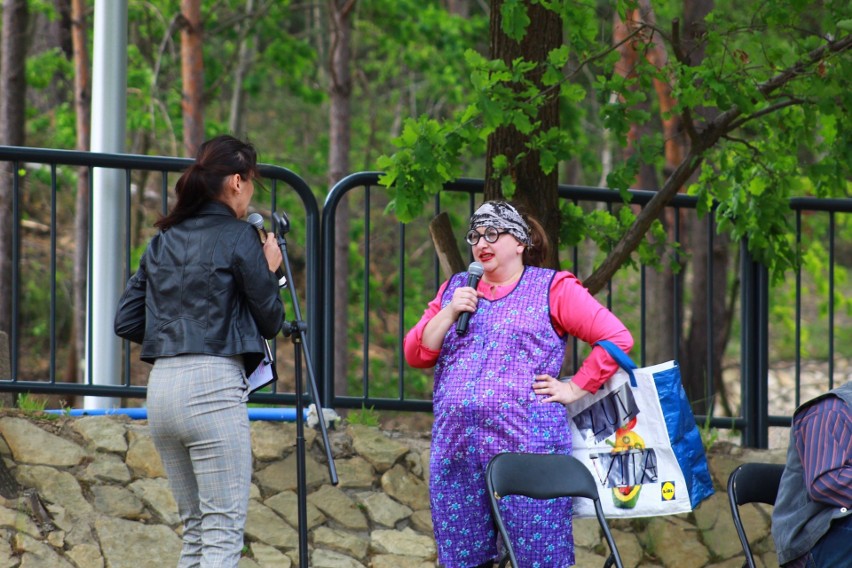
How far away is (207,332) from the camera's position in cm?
389

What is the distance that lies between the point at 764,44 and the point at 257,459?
3.17 metres

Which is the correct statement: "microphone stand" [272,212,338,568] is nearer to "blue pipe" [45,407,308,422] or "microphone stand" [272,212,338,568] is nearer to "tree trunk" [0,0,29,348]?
"blue pipe" [45,407,308,422]

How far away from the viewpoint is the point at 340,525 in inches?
220

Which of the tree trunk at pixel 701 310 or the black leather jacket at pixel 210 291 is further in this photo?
the tree trunk at pixel 701 310

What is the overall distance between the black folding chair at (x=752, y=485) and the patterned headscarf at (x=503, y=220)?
119 centimetres

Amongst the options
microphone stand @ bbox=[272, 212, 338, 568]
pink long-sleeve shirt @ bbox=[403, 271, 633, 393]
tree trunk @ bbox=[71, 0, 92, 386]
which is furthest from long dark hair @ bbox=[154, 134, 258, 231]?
tree trunk @ bbox=[71, 0, 92, 386]

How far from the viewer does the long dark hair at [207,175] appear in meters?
4.00

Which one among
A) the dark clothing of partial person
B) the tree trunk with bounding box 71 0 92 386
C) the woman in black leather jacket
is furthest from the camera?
the tree trunk with bounding box 71 0 92 386

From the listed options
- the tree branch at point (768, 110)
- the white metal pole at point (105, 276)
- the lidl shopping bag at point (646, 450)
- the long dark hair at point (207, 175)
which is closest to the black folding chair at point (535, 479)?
the lidl shopping bag at point (646, 450)

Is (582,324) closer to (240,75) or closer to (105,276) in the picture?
(105,276)

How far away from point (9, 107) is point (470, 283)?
913 cm

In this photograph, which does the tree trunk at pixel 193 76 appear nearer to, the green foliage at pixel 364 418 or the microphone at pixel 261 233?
the green foliage at pixel 364 418

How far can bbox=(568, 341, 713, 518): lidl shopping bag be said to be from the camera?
14.1 feet

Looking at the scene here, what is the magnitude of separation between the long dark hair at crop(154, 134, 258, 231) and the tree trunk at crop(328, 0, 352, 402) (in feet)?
28.8
